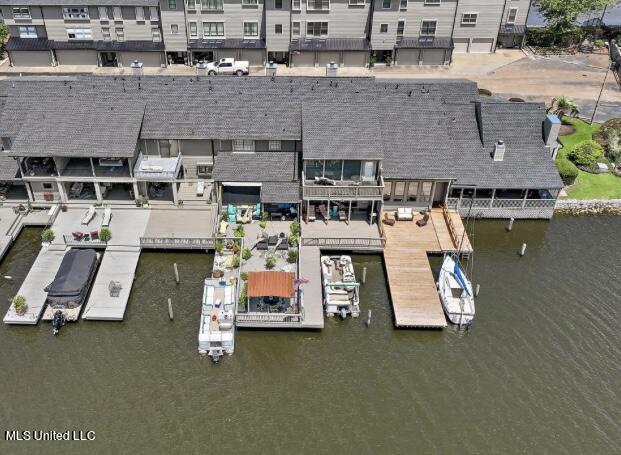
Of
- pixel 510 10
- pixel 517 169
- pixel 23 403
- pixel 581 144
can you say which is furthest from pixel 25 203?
pixel 510 10

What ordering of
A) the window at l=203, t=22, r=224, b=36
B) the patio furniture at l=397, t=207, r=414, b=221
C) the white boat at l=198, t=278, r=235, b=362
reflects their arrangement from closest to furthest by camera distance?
the white boat at l=198, t=278, r=235, b=362
the patio furniture at l=397, t=207, r=414, b=221
the window at l=203, t=22, r=224, b=36

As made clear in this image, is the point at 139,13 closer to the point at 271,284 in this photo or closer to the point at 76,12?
the point at 76,12

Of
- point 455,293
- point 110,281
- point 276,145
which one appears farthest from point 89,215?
point 455,293

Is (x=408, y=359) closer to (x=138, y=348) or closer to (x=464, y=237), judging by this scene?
(x=464, y=237)

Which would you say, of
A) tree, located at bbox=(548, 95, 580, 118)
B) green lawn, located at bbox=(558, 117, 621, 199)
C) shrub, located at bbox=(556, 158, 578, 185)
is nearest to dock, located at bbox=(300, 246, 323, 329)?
shrub, located at bbox=(556, 158, 578, 185)

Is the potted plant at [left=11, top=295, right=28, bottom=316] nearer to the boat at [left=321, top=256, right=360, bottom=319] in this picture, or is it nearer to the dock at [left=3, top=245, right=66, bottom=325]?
the dock at [left=3, top=245, right=66, bottom=325]

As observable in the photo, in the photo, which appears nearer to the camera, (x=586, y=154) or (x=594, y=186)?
(x=594, y=186)

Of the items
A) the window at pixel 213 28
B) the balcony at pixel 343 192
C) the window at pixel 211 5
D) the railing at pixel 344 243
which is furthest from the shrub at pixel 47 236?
the window at pixel 211 5

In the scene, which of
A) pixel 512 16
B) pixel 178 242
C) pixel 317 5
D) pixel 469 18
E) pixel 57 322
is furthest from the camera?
pixel 512 16
